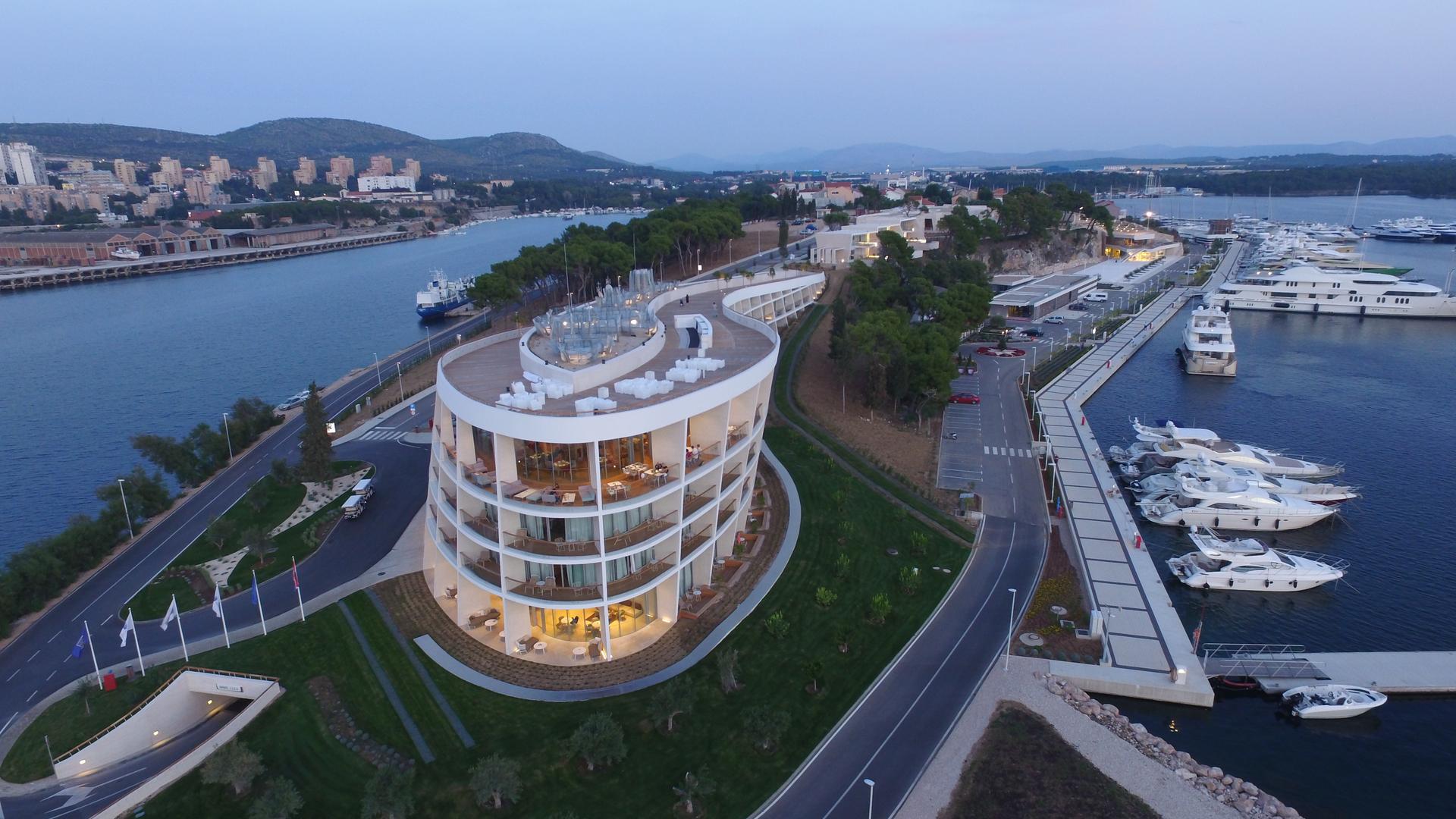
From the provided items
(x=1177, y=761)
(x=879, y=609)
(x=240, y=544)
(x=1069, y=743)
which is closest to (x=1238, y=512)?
(x=1177, y=761)

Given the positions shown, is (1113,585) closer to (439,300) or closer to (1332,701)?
(1332,701)

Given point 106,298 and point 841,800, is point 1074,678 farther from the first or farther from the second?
point 106,298

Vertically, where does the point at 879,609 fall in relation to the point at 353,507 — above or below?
below

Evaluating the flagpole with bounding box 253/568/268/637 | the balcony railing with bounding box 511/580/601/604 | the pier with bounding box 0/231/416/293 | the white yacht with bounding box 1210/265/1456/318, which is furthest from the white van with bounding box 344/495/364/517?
the pier with bounding box 0/231/416/293

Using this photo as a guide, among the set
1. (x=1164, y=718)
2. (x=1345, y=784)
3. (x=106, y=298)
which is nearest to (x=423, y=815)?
(x=1164, y=718)

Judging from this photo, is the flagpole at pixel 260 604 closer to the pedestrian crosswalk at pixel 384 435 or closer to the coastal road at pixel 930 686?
the pedestrian crosswalk at pixel 384 435

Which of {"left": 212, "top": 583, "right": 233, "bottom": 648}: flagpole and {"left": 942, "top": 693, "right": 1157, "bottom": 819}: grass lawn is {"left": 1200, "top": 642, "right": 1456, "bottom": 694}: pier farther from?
{"left": 212, "top": 583, "right": 233, "bottom": 648}: flagpole

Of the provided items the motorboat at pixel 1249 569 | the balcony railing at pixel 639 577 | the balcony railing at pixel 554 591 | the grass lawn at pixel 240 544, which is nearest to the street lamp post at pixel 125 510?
the grass lawn at pixel 240 544
